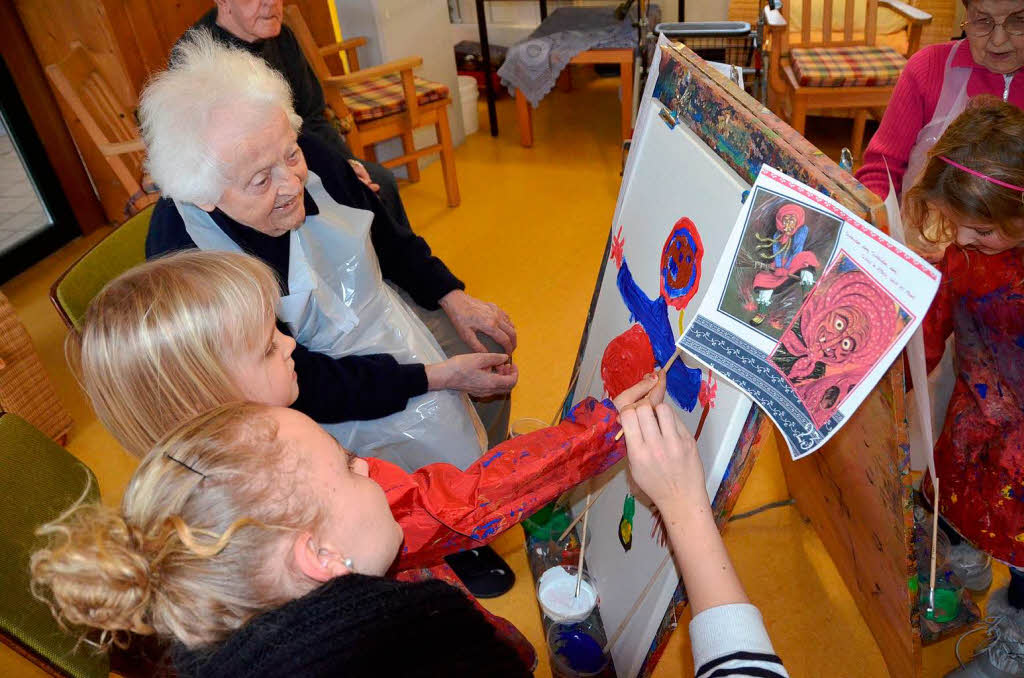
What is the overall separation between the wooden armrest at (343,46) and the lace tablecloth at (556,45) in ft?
2.58

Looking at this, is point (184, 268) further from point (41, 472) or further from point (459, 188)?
point (459, 188)

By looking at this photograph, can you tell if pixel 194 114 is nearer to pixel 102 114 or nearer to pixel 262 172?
pixel 262 172

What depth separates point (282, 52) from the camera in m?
2.40

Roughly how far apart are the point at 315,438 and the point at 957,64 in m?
1.67

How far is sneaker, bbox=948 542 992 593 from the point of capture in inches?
62.7

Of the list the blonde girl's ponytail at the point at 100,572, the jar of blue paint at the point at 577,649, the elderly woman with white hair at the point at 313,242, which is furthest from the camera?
the jar of blue paint at the point at 577,649

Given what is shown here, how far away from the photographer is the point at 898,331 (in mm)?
723

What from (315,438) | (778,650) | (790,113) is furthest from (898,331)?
(790,113)

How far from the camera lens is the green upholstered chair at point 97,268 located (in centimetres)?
141

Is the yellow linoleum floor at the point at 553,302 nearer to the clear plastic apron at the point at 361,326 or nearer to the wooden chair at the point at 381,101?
the wooden chair at the point at 381,101

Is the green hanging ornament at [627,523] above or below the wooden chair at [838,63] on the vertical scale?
below

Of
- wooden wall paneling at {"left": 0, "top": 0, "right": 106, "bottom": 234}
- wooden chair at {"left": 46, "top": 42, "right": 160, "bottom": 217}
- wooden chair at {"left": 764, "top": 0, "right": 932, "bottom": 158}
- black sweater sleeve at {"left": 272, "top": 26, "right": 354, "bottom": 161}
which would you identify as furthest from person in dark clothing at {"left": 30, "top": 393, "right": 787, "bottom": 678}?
wooden wall paneling at {"left": 0, "top": 0, "right": 106, "bottom": 234}

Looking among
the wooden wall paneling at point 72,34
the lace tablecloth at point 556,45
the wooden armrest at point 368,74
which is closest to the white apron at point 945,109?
the wooden armrest at point 368,74

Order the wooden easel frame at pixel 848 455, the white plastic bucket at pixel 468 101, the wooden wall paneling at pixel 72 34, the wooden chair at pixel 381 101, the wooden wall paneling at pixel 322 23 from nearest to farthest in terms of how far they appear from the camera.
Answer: the wooden easel frame at pixel 848 455 < the wooden wall paneling at pixel 72 34 < the wooden chair at pixel 381 101 < the wooden wall paneling at pixel 322 23 < the white plastic bucket at pixel 468 101
